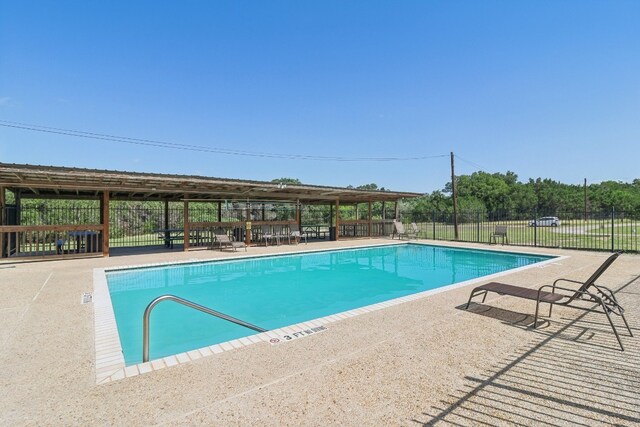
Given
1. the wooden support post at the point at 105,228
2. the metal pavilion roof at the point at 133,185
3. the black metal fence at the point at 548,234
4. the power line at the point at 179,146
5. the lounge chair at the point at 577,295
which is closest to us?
the lounge chair at the point at 577,295

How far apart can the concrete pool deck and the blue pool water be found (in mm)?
1291

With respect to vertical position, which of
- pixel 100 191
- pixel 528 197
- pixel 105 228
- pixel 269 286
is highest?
pixel 528 197

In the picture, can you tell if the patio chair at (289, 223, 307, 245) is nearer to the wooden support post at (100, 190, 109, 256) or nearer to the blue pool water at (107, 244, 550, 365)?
the blue pool water at (107, 244, 550, 365)

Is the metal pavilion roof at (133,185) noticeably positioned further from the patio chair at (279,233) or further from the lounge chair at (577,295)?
the lounge chair at (577,295)

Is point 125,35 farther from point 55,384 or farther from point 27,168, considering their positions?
point 55,384

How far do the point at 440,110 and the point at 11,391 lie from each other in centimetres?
1963

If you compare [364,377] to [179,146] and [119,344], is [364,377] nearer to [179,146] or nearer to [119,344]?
[119,344]

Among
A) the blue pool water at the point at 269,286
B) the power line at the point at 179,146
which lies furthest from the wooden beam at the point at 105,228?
the power line at the point at 179,146

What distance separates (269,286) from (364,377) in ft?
18.7

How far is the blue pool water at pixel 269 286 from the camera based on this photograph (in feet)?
17.2

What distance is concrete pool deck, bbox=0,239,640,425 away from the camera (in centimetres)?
222

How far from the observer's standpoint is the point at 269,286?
820cm

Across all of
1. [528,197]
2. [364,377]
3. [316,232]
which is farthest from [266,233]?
[528,197]

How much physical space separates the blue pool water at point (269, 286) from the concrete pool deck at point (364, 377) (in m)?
1.29
